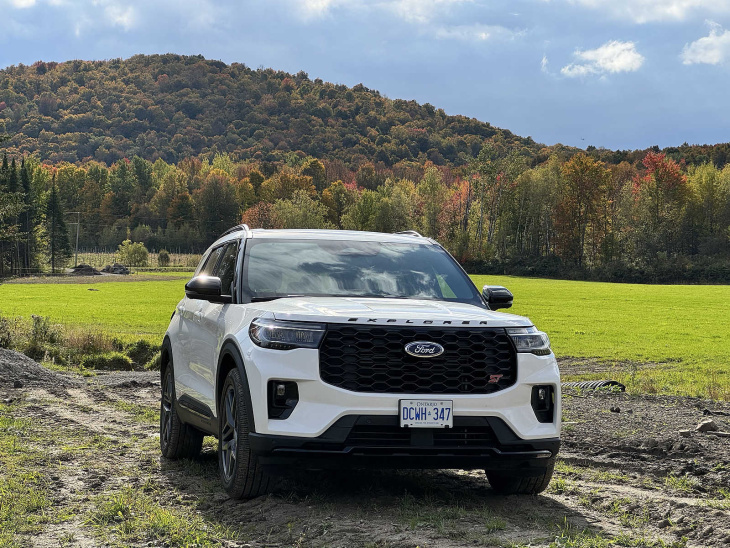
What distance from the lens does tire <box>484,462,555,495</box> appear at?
7410 millimetres

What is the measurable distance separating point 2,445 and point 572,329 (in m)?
31.0

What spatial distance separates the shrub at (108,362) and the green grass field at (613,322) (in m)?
3.87

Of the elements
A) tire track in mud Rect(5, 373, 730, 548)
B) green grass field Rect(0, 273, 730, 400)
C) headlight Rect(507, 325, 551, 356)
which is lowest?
green grass field Rect(0, 273, 730, 400)

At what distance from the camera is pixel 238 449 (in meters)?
7.00

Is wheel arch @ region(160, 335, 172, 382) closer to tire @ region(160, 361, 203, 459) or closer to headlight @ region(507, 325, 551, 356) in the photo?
tire @ region(160, 361, 203, 459)

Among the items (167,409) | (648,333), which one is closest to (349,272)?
(167,409)

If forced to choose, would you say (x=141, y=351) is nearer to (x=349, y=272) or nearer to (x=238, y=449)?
(x=349, y=272)

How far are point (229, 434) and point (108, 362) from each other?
1779cm

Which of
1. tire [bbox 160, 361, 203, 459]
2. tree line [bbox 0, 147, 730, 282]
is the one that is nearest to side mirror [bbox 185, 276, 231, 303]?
tire [bbox 160, 361, 203, 459]

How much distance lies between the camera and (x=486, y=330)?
6953 millimetres

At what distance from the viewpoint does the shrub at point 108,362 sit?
24.0 metres

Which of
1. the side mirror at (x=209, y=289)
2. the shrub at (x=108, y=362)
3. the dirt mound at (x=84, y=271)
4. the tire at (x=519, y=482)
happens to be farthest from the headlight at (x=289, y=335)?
the dirt mound at (x=84, y=271)

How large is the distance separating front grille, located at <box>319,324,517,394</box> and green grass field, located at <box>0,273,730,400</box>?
1003cm

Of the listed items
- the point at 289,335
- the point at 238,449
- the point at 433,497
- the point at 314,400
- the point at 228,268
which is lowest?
the point at 433,497
